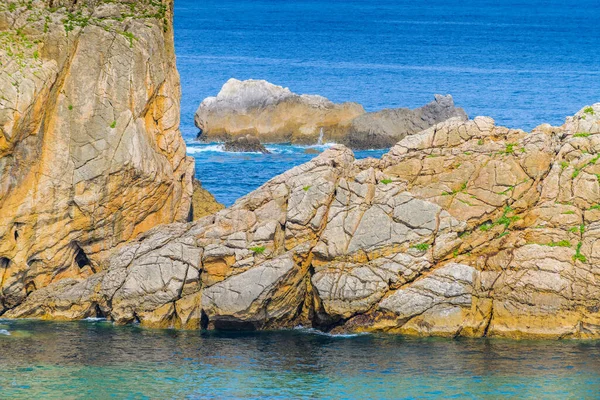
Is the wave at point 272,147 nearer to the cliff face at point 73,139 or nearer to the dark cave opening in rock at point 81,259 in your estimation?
the cliff face at point 73,139

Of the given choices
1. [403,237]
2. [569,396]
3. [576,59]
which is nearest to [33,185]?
[403,237]

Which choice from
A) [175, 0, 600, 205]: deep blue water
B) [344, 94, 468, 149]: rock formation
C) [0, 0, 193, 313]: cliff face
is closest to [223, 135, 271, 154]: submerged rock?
[175, 0, 600, 205]: deep blue water

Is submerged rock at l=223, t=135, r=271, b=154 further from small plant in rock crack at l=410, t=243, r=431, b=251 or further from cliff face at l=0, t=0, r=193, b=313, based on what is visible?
small plant in rock crack at l=410, t=243, r=431, b=251

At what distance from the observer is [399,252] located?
41375mm

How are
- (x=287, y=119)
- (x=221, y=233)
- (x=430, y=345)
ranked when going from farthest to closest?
1. (x=287, y=119)
2. (x=221, y=233)
3. (x=430, y=345)

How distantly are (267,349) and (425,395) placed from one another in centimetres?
749

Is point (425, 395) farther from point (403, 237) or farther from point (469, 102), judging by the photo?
point (469, 102)

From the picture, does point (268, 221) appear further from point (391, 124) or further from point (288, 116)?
point (288, 116)

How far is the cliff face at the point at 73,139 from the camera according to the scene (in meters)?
43.0

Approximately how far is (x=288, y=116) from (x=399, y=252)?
4880 centimetres

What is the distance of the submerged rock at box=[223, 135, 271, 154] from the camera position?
85506 millimetres

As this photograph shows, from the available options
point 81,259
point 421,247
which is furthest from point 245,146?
point 421,247

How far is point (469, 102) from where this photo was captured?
11225 centimetres

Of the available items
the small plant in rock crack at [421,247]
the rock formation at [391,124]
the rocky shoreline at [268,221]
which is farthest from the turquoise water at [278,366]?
the rock formation at [391,124]
